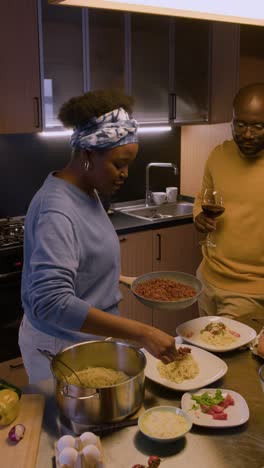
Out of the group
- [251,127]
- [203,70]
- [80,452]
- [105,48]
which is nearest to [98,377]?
[80,452]

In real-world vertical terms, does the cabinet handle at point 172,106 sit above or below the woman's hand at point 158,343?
above

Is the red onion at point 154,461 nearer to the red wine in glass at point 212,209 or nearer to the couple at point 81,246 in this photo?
the couple at point 81,246

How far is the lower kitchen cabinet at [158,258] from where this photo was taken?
3.28 metres

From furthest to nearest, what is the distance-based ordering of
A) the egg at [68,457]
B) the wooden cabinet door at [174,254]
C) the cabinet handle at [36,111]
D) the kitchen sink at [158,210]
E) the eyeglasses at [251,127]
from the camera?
the kitchen sink at [158,210] < the wooden cabinet door at [174,254] < the cabinet handle at [36,111] < the eyeglasses at [251,127] < the egg at [68,457]

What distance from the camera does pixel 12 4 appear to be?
8.96 feet

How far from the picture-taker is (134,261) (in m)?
3.31

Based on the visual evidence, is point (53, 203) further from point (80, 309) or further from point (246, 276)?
point (246, 276)

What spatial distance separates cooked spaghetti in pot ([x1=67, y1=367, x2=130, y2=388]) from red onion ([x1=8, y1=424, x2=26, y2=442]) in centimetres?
15

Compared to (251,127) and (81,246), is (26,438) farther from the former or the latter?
(251,127)

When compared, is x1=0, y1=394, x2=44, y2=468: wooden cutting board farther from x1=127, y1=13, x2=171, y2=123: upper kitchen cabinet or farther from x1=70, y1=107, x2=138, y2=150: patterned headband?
x1=127, y1=13, x2=171, y2=123: upper kitchen cabinet

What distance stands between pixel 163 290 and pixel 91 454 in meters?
0.63

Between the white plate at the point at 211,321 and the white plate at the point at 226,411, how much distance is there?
251 mm

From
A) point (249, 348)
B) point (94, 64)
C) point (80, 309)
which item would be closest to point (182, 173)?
point (94, 64)

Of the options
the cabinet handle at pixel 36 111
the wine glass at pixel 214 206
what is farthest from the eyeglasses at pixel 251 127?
the cabinet handle at pixel 36 111
